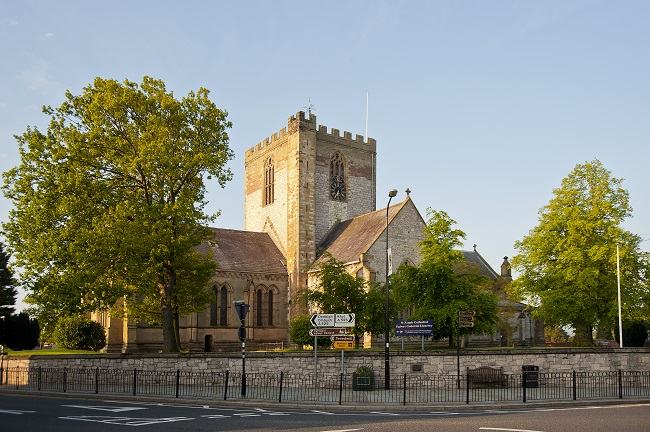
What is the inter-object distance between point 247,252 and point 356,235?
9.49 meters

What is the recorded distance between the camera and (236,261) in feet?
160

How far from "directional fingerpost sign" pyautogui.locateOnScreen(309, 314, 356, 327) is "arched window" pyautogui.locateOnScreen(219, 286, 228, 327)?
2312cm

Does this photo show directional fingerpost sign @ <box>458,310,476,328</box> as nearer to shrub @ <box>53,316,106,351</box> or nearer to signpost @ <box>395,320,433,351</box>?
signpost @ <box>395,320,433,351</box>

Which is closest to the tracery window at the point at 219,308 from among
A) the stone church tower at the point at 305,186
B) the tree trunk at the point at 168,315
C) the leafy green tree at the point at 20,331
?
the stone church tower at the point at 305,186

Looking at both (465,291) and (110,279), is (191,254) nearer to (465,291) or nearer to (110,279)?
(110,279)

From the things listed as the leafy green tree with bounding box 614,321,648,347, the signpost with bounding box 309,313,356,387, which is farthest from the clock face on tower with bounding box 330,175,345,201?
the signpost with bounding box 309,313,356,387

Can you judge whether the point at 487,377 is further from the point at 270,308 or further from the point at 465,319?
the point at 270,308

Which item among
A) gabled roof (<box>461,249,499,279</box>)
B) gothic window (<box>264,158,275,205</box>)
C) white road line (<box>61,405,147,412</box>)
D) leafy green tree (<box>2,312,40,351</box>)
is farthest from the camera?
gothic window (<box>264,158,275,205</box>)

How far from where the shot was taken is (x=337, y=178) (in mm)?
54406

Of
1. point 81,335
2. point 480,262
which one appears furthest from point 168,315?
point 480,262

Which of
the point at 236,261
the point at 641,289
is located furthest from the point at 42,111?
the point at 641,289

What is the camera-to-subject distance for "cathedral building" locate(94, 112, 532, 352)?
44562 mm

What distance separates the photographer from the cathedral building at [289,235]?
1754 inches

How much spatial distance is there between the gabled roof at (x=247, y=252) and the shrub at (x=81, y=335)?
9953mm
